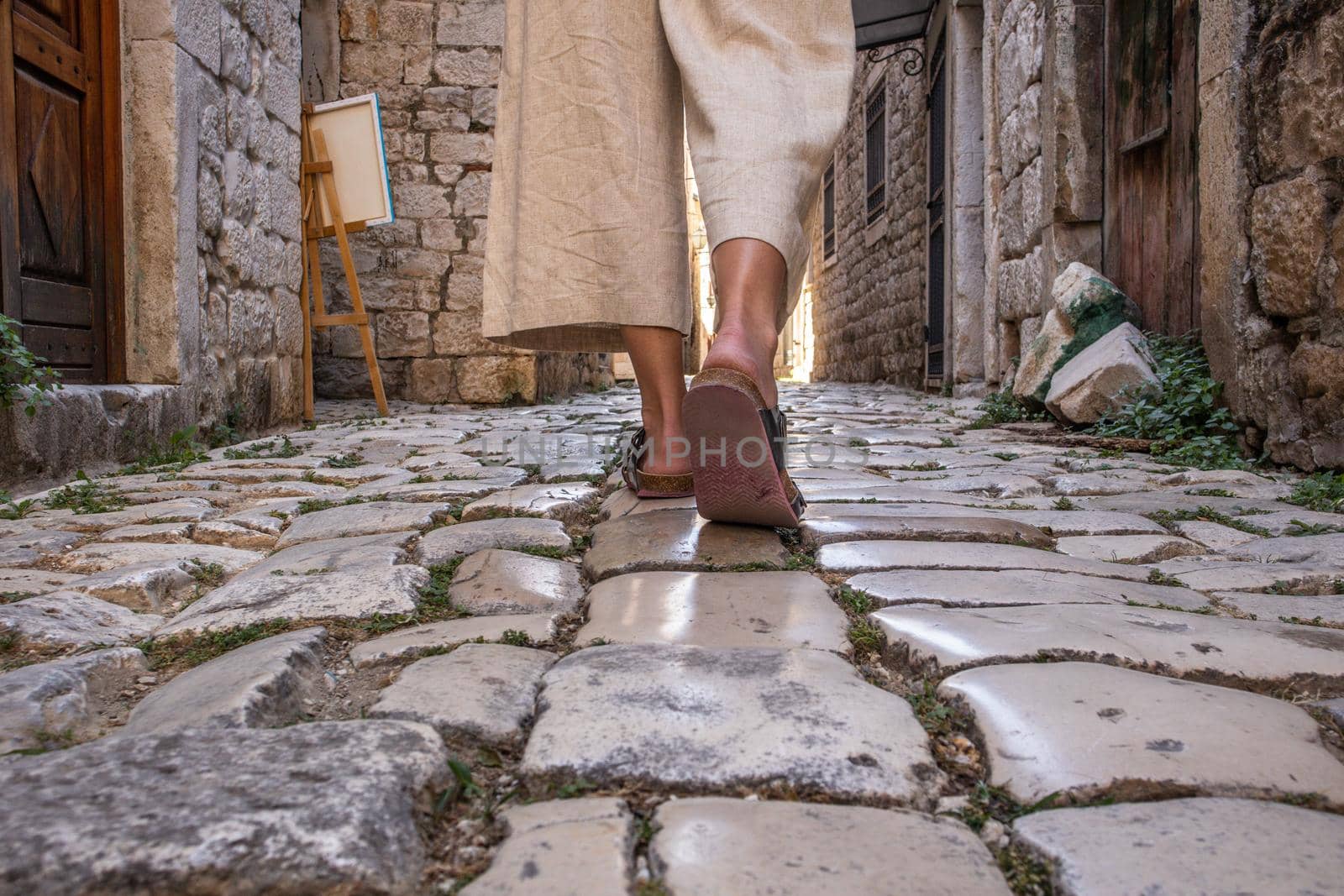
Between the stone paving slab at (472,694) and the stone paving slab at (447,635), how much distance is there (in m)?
0.05

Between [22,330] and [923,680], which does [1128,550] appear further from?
[22,330]

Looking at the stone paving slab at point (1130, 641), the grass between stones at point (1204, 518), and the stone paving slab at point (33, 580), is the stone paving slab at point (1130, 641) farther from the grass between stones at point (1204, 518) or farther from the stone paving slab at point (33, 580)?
the stone paving slab at point (33, 580)

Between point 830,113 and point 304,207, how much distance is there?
4163mm

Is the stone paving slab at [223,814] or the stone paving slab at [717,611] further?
the stone paving slab at [717,611]

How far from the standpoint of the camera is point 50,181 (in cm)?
309

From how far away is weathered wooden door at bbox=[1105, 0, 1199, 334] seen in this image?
388 centimetres

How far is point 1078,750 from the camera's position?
0.84 meters

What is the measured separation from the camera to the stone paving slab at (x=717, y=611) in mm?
1155

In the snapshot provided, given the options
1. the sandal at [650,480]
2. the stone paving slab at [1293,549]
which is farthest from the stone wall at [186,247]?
the stone paving slab at [1293,549]

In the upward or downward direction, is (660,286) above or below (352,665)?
above

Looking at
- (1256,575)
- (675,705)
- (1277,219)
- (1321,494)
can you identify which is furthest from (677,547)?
(1277,219)

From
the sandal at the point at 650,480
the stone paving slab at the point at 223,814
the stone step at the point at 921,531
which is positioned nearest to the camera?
the stone paving slab at the point at 223,814

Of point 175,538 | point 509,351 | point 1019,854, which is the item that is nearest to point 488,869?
point 1019,854

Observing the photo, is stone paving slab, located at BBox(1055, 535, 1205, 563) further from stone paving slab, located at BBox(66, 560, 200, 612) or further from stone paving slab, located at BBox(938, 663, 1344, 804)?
stone paving slab, located at BBox(66, 560, 200, 612)
